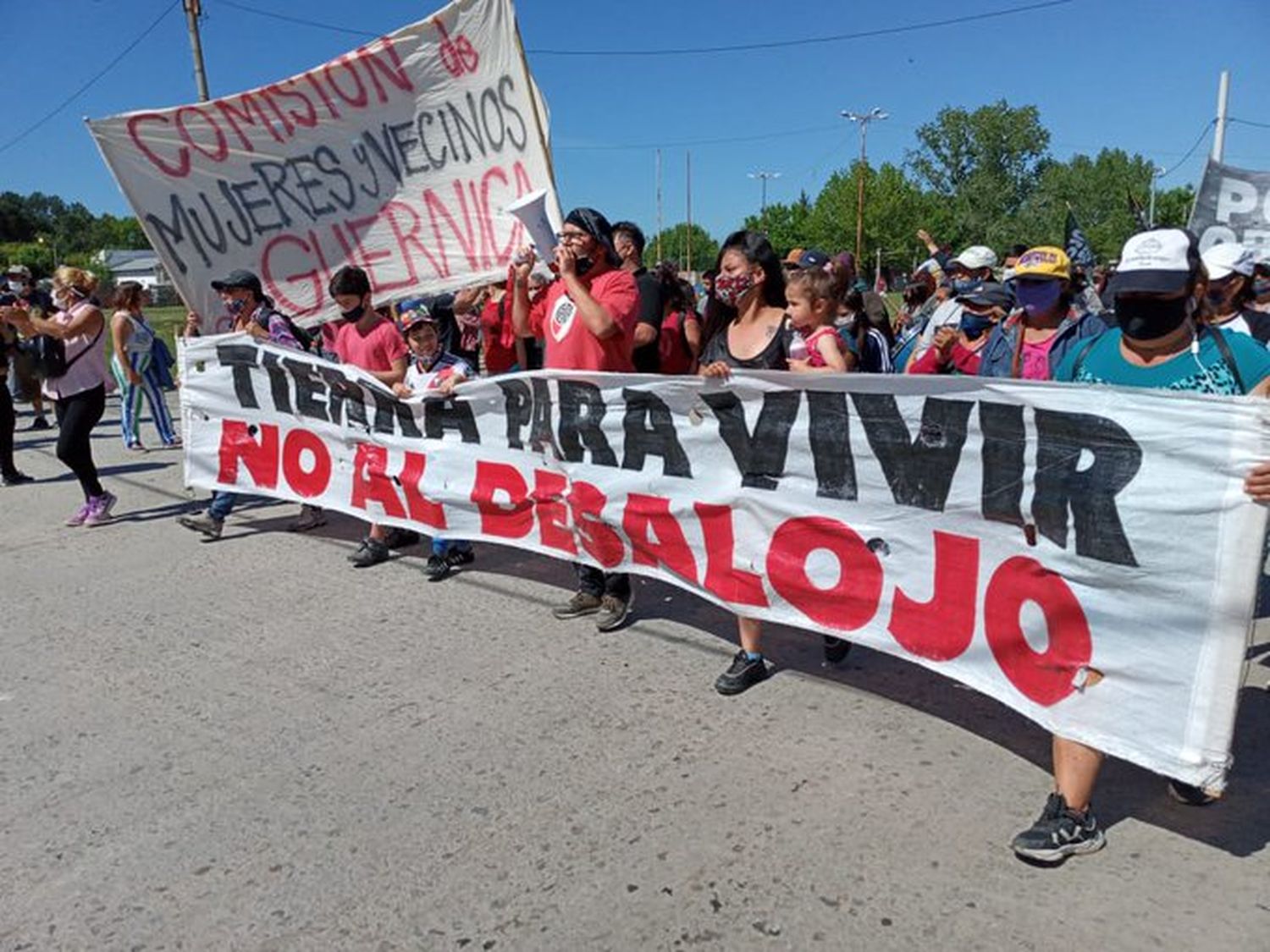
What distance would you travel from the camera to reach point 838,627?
3529 mm

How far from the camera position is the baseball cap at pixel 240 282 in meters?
5.79

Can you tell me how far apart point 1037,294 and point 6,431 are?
28.7 feet

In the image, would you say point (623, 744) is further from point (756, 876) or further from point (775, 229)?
point (775, 229)

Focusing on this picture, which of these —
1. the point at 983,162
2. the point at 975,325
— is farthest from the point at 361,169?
the point at 983,162

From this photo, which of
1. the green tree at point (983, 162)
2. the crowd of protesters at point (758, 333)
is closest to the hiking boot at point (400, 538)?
the crowd of protesters at point (758, 333)

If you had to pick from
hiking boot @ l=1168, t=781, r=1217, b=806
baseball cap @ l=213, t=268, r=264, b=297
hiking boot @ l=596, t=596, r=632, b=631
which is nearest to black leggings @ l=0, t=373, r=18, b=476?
baseball cap @ l=213, t=268, r=264, b=297

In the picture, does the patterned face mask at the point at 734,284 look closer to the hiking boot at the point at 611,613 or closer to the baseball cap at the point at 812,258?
the hiking boot at the point at 611,613

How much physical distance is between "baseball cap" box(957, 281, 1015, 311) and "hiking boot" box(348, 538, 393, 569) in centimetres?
360

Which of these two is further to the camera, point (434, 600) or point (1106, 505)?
point (434, 600)

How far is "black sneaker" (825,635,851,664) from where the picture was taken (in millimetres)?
4035

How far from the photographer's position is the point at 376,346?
5523 mm

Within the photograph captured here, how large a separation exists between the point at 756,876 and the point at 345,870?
3.85ft

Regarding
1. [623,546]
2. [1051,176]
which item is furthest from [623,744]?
[1051,176]

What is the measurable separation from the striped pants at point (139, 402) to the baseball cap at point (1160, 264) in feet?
31.3
